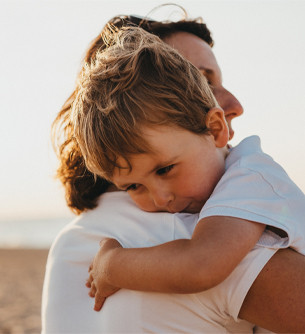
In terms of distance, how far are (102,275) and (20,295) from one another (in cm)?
984

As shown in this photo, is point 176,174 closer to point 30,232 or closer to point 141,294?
point 141,294

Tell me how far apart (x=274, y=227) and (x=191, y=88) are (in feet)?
2.23

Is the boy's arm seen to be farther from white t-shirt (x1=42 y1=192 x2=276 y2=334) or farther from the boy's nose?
the boy's nose

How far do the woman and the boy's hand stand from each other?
4 cm

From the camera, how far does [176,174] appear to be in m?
2.02

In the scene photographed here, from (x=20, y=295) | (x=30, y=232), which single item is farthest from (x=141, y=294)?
(x=30, y=232)

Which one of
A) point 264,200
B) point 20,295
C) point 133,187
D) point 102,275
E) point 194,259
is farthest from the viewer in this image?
point 20,295

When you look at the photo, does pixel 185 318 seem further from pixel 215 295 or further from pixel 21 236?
pixel 21 236

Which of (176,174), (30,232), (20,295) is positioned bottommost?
(30,232)

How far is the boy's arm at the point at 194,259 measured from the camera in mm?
1605

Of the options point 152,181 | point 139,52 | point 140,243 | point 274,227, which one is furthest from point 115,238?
point 139,52

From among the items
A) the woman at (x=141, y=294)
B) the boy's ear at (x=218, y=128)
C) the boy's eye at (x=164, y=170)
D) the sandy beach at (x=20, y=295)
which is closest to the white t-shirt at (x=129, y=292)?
the woman at (x=141, y=294)

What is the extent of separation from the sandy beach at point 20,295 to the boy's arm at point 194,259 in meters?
6.55

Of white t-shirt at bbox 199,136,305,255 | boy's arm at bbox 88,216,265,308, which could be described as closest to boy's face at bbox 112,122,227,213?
white t-shirt at bbox 199,136,305,255
